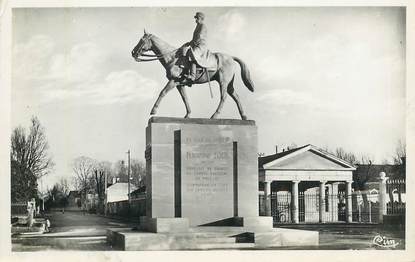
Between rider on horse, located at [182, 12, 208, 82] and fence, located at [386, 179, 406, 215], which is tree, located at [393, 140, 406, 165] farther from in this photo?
rider on horse, located at [182, 12, 208, 82]

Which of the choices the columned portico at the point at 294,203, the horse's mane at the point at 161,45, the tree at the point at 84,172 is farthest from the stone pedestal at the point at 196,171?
the tree at the point at 84,172

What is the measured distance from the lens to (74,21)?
55.0 feet

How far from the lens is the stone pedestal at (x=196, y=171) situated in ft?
55.0

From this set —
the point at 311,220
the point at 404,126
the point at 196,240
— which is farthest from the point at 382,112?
the point at 311,220

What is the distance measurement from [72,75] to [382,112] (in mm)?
8543

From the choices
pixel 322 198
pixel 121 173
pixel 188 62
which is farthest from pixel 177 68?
pixel 121 173

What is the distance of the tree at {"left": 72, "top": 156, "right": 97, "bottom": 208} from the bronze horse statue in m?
22.0

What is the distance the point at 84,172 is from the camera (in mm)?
44000

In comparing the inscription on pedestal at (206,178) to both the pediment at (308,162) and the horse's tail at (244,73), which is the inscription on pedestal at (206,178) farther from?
the pediment at (308,162)

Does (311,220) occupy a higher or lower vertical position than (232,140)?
lower

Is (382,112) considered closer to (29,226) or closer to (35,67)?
(35,67)

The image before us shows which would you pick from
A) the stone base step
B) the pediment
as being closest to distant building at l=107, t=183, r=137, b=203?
the pediment

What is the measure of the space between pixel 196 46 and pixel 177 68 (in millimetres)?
760
